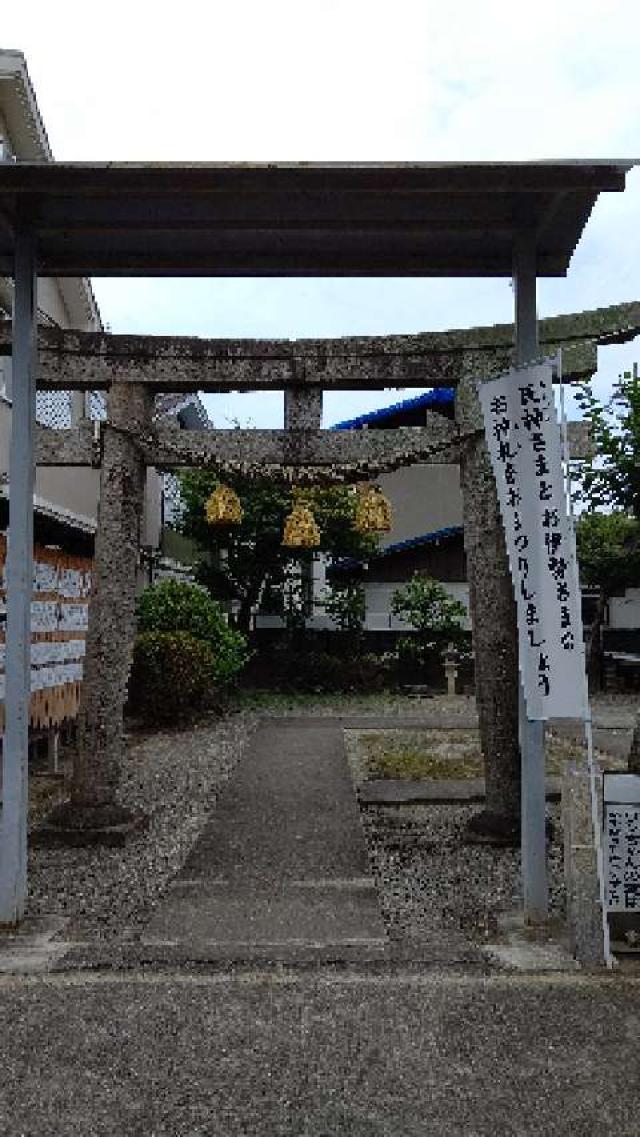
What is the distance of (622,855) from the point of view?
4871mm

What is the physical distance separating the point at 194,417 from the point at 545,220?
21153 millimetres

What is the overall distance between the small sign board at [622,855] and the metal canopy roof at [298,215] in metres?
3.37

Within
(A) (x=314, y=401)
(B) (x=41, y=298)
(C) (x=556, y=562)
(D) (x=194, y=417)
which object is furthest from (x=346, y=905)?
(D) (x=194, y=417)

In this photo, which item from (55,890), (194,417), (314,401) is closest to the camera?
(55,890)

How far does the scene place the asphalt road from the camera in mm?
3217

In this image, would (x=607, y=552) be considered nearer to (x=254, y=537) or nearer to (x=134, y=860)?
(x=254, y=537)

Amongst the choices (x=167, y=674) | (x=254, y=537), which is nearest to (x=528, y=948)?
(x=167, y=674)

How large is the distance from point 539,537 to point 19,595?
10.2 feet

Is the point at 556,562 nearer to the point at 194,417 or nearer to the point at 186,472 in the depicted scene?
the point at 186,472

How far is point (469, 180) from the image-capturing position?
5.02m

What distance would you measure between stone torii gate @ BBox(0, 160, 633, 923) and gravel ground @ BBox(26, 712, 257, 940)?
21.3 inches

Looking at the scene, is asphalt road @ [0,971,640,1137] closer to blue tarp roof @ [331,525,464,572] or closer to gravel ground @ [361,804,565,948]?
gravel ground @ [361,804,565,948]

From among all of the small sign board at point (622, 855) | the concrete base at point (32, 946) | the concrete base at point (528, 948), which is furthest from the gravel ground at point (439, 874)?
the concrete base at point (32, 946)

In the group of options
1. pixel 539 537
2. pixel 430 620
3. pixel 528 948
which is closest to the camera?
pixel 528 948
